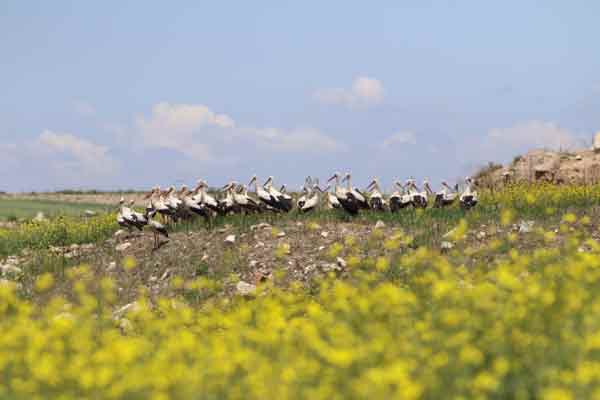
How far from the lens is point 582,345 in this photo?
715cm

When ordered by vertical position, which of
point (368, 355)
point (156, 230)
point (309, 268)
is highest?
point (156, 230)

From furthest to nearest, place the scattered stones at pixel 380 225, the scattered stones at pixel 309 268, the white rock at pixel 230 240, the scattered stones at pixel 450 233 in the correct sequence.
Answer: the scattered stones at pixel 380 225 → the white rock at pixel 230 240 → the scattered stones at pixel 450 233 → the scattered stones at pixel 309 268

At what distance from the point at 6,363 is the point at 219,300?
21.6ft

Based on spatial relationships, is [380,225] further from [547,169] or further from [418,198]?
[547,169]

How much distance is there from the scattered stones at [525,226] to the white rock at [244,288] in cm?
582

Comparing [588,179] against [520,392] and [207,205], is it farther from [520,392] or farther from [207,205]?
[520,392]

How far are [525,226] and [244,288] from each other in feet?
20.6

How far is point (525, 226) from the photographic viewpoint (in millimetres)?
17500

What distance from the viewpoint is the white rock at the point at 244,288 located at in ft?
47.0

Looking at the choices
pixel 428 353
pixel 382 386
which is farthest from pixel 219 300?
pixel 382 386

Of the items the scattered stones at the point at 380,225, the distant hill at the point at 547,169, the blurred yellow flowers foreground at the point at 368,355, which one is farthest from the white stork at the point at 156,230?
the distant hill at the point at 547,169

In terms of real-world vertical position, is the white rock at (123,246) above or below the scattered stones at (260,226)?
below

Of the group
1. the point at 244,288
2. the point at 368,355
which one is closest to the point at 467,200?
the point at 244,288

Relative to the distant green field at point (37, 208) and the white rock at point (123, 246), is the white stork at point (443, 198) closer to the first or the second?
the white rock at point (123, 246)
